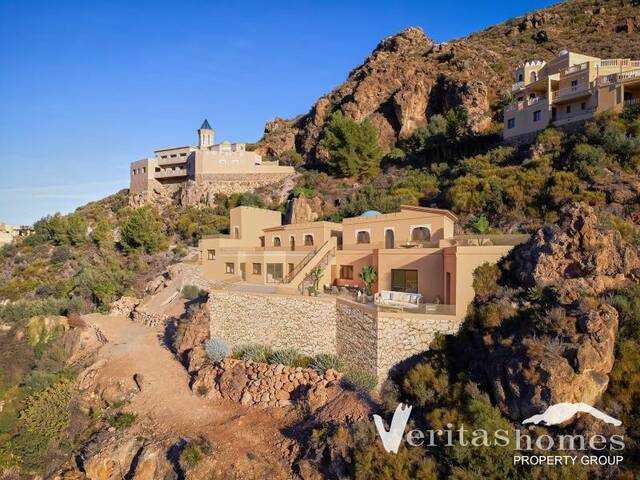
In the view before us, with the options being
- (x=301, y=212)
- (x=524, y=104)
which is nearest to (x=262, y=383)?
(x=301, y=212)

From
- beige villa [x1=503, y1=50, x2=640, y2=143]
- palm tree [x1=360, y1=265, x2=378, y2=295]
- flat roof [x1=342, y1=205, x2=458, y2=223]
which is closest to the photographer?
palm tree [x1=360, y1=265, x2=378, y2=295]

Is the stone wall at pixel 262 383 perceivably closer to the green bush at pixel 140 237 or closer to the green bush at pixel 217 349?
the green bush at pixel 217 349

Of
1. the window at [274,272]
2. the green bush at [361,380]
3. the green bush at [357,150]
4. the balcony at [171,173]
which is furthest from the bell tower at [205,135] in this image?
the green bush at [361,380]

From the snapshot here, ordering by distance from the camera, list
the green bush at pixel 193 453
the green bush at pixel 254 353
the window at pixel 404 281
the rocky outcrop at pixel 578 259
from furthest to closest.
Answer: the window at pixel 404 281, the green bush at pixel 254 353, the green bush at pixel 193 453, the rocky outcrop at pixel 578 259

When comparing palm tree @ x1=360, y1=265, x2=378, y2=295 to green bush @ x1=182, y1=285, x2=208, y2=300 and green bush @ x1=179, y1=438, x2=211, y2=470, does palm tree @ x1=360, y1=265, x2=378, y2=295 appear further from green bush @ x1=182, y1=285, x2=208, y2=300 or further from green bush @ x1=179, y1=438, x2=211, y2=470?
green bush @ x1=182, y1=285, x2=208, y2=300

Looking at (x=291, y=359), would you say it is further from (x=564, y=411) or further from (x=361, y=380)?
(x=564, y=411)

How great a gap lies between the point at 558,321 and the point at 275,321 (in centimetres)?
1135

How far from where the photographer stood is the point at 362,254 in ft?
72.2

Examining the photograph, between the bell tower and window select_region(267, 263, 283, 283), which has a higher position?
the bell tower

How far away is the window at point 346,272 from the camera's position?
2258 cm

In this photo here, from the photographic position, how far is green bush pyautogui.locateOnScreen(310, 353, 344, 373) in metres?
16.5

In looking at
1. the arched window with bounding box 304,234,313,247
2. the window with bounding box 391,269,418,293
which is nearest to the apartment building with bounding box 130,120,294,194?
the arched window with bounding box 304,234,313,247

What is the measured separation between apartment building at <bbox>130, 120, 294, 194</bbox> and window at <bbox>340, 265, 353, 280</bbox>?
31716 mm

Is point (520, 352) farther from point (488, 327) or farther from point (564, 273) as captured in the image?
point (564, 273)
